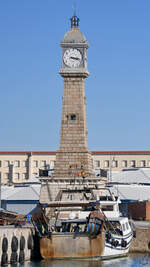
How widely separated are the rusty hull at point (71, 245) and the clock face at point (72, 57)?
3239 centimetres

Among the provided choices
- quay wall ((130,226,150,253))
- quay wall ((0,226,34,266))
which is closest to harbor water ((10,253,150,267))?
quay wall ((0,226,34,266))

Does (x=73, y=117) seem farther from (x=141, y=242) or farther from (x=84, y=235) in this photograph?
(x=84, y=235)

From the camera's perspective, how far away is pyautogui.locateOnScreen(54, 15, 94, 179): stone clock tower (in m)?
77.8

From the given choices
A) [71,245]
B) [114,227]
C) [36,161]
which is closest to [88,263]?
[71,245]

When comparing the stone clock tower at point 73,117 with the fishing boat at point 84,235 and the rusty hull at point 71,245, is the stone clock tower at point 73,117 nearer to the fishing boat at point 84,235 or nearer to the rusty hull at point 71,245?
the fishing boat at point 84,235

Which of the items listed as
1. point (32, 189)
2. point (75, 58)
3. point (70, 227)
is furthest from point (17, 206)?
point (70, 227)

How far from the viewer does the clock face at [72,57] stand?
78812 mm

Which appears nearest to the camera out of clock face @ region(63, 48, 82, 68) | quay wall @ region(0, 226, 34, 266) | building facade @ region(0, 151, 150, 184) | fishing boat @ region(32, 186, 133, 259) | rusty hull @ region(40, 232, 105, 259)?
quay wall @ region(0, 226, 34, 266)

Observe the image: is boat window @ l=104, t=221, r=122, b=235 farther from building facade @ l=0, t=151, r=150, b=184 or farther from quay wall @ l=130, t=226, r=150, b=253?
building facade @ l=0, t=151, r=150, b=184

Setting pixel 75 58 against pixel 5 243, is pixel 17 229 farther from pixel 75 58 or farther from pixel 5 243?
pixel 75 58

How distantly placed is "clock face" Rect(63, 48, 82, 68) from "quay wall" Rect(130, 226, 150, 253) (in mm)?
25709

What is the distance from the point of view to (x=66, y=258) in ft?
164

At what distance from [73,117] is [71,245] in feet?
98.7

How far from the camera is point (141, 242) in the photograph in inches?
2330
